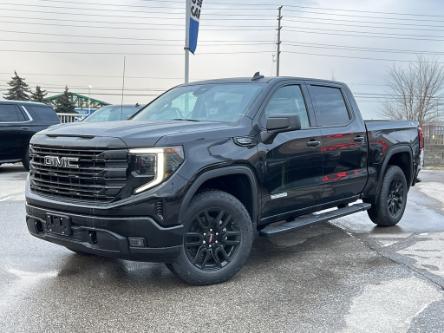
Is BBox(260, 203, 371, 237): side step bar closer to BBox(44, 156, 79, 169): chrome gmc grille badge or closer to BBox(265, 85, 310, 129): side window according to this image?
BBox(265, 85, 310, 129): side window

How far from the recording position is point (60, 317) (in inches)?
144

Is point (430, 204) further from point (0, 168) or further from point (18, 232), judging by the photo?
point (0, 168)

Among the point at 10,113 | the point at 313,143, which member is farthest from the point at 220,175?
the point at 10,113

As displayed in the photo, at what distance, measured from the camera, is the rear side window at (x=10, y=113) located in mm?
12320

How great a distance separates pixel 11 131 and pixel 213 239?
9.58 m

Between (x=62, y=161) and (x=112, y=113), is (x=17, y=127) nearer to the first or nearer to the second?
(x=112, y=113)

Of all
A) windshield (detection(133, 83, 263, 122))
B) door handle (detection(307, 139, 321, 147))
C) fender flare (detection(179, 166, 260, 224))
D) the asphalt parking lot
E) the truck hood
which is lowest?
the asphalt parking lot

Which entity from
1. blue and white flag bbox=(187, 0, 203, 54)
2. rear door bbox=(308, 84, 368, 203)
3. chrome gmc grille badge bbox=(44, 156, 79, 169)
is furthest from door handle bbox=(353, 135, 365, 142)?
blue and white flag bbox=(187, 0, 203, 54)

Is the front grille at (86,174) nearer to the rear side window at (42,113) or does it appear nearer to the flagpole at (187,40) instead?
the flagpole at (187,40)

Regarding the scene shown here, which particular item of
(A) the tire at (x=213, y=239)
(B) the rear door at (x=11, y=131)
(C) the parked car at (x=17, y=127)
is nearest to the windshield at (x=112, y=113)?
(C) the parked car at (x=17, y=127)

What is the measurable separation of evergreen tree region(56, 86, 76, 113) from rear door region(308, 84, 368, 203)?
44382 millimetres

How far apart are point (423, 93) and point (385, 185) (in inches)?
1170

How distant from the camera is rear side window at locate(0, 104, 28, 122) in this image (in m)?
12.3

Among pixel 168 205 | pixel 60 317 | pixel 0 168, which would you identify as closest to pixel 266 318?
pixel 168 205
